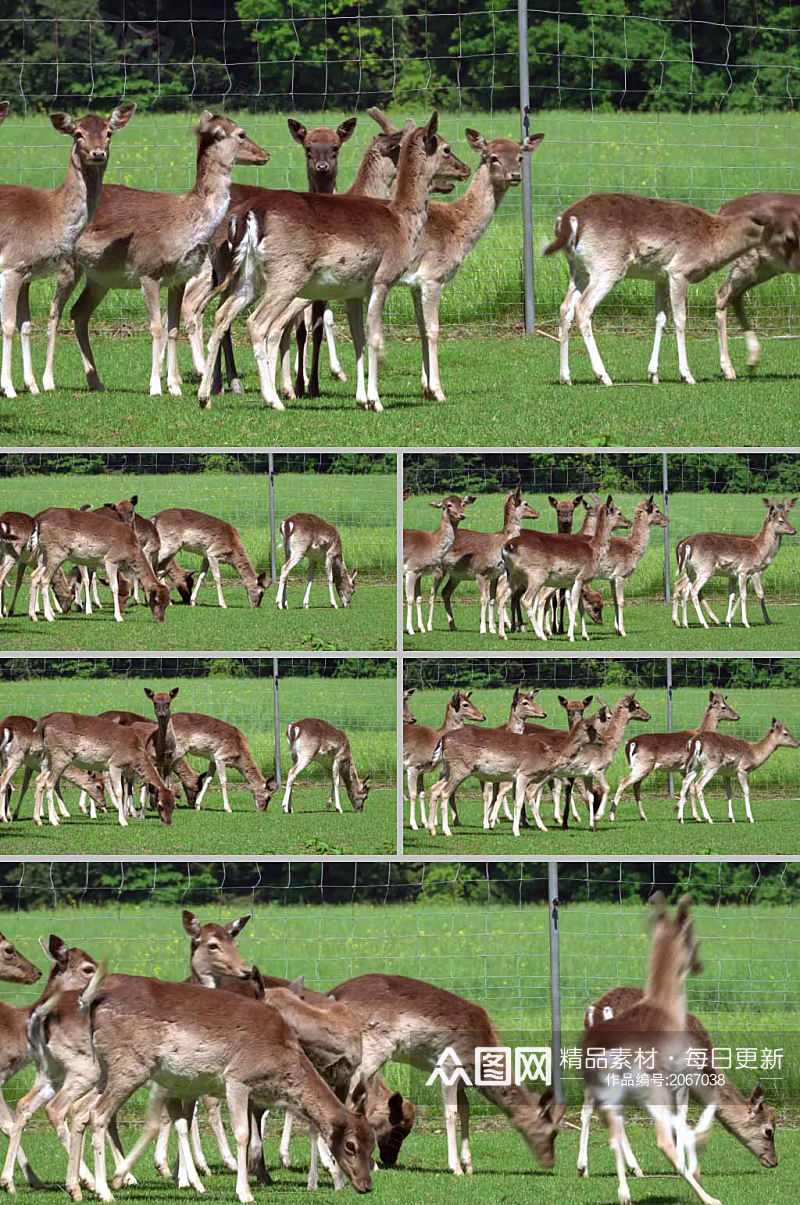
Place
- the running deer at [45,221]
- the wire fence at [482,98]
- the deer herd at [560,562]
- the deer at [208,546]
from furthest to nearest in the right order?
1. the wire fence at [482,98]
2. the deer herd at [560,562]
3. the deer at [208,546]
4. the running deer at [45,221]

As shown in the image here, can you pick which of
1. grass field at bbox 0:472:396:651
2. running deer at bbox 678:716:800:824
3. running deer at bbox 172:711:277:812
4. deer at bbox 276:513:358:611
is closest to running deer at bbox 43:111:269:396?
grass field at bbox 0:472:396:651

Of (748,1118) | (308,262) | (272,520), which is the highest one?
(308,262)

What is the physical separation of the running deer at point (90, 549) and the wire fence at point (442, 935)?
10.8 ft

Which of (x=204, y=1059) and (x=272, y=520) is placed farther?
(x=272, y=520)

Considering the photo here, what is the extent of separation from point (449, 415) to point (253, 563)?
225 centimetres

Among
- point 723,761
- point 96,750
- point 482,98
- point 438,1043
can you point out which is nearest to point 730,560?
point 723,761

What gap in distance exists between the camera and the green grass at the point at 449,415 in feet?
50.8

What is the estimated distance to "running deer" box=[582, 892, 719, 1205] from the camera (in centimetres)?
1260

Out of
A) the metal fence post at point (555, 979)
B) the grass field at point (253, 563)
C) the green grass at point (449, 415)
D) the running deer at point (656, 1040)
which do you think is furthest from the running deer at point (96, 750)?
the running deer at point (656, 1040)

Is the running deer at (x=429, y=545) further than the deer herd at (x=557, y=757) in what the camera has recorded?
No

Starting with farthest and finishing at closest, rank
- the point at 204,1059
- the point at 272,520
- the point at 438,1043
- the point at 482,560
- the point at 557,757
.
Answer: the point at 557,757, the point at 482,560, the point at 272,520, the point at 438,1043, the point at 204,1059

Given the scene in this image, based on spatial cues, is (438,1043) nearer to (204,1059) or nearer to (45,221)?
(204,1059)

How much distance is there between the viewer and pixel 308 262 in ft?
52.7

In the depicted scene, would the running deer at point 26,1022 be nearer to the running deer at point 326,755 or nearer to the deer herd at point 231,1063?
the deer herd at point 231,1063
